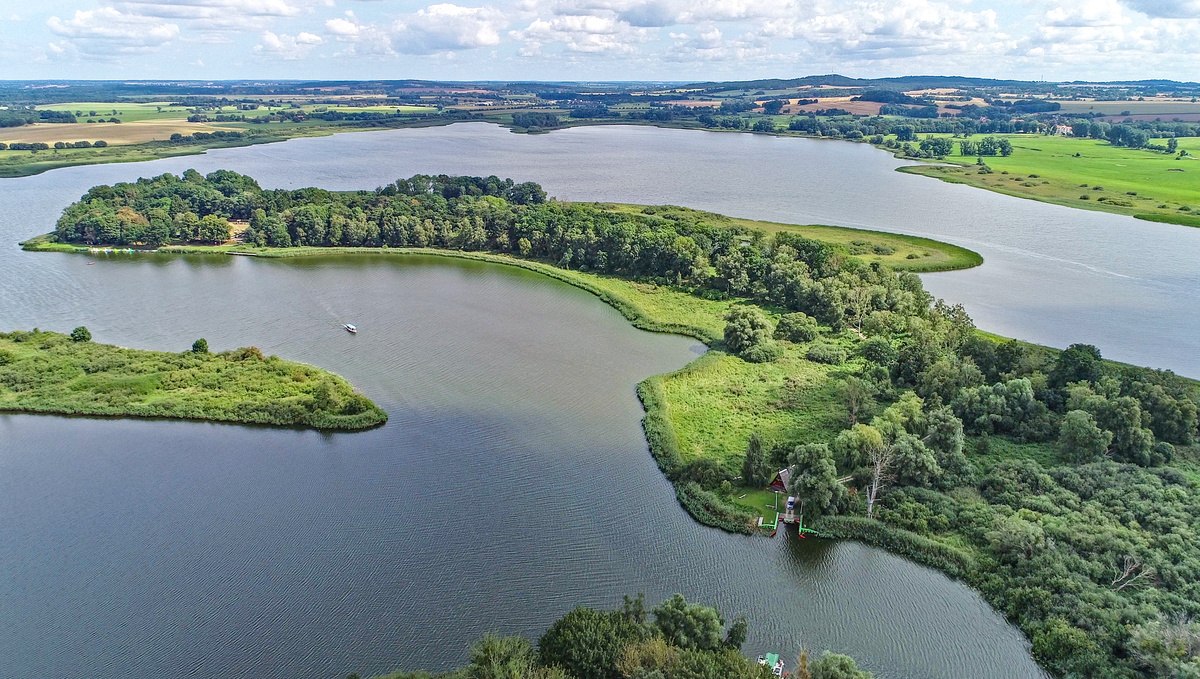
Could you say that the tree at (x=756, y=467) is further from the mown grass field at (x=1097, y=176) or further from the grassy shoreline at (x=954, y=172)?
the mown grass field at (x=1097, y=176)

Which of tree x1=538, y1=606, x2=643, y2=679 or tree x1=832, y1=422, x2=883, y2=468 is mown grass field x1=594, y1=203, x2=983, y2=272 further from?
tree x1=538, y1=606, x2=643, y2=679

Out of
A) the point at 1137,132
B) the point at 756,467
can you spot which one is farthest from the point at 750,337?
the point at 1137,132

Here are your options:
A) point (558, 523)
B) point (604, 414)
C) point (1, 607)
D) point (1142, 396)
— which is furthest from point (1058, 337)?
point (1, 607)

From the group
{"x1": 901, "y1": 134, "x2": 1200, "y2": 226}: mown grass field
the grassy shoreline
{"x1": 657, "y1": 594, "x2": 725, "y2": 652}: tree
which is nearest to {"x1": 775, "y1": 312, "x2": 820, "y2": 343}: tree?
the grassy shoreline

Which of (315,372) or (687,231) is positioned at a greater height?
(687,231)

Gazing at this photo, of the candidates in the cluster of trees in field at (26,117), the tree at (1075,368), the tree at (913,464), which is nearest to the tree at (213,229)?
the tree at (913,464)

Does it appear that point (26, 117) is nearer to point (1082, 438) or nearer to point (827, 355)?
point (827, 355)

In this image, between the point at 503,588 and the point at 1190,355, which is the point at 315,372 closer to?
the point at 503,588
